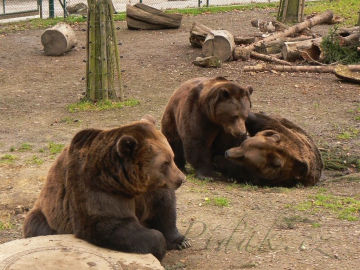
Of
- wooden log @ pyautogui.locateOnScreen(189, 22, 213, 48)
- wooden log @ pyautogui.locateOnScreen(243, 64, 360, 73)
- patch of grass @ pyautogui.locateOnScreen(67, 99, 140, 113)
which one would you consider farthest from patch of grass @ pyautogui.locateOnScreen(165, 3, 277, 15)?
patch of grass @ pyautogui.locateOnScreen(67, 99, 140, 113)

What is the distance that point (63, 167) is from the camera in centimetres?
569

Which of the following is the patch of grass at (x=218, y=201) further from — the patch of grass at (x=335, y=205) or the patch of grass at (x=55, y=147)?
the patch of grass at (x=55, y=147)

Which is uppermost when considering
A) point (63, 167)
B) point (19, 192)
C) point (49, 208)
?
point (63, 167)

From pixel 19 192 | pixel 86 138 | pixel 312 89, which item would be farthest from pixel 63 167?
pixel 312 89

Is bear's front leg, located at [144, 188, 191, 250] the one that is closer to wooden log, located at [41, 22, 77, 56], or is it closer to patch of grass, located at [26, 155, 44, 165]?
patch of grass, located at [26, 155, 44, 165]

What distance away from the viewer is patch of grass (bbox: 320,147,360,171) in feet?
31.0

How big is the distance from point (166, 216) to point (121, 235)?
2.32 ft

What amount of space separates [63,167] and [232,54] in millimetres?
10438

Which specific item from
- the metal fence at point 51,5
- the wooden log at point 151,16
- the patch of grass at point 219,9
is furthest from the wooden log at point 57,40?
the patch of grass at point 219,9

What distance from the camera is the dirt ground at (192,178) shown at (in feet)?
20.0

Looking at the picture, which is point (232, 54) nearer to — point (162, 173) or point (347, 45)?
point (347, 45)

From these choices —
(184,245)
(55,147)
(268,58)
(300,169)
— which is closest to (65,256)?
(184,245)

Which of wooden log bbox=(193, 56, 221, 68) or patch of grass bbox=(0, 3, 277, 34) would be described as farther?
patch of grass bbox=(0, 3, 277, 34)

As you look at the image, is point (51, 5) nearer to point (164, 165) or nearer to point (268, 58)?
point (268, 58)
